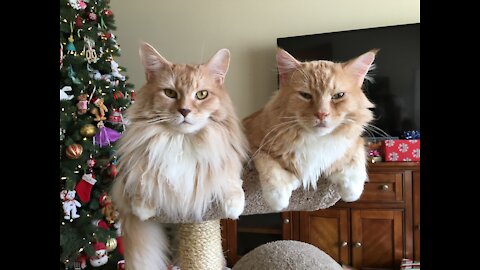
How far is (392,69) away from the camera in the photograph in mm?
2992

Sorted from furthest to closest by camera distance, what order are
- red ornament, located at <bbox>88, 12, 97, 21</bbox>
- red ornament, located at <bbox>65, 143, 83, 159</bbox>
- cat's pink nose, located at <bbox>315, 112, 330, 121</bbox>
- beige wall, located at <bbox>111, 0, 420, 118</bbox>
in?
beige wall, located at <bbox>111, 0, 420, 118</bbox> → red ornament, located at <bbox>88, 12, 97, 21</bbox> → red ornament, located at <bbox>65, 143, 83, 159</bbox> → cat's pink nose, located at <bbox>315, 112, 330, 121</bbox>

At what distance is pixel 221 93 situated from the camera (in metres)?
1.18

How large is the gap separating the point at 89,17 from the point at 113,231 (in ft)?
5.00

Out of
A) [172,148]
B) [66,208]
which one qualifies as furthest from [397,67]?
[66,208]

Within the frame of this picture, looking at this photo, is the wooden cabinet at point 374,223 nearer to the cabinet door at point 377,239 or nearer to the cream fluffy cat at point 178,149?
the cabinet door at point 377,239

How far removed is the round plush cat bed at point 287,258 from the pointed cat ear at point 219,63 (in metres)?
0.66

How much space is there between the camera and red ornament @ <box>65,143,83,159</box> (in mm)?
2195

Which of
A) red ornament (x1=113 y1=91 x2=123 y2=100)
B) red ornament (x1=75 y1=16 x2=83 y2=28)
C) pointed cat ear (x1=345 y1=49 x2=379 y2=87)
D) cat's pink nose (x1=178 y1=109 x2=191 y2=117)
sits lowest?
cat's pink nose (x1=178 y1=109 x2=191 y2=117)

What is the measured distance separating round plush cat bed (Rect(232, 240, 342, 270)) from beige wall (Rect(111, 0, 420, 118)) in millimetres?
2017

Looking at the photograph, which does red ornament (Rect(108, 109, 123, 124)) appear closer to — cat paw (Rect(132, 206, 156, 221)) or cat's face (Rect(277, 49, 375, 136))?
cat paw (Rect(132, 206, 156, 221))

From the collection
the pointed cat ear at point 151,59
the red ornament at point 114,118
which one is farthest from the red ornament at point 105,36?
the pointed cat ear at point 151,59

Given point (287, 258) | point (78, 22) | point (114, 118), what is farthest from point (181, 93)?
point (78, 22)

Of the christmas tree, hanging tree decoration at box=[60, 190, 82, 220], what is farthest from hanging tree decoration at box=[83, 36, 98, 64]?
hanging tree decoration at box=[60, 190, 82, 220]

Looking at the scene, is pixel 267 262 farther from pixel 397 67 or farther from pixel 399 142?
pixel 397 67
